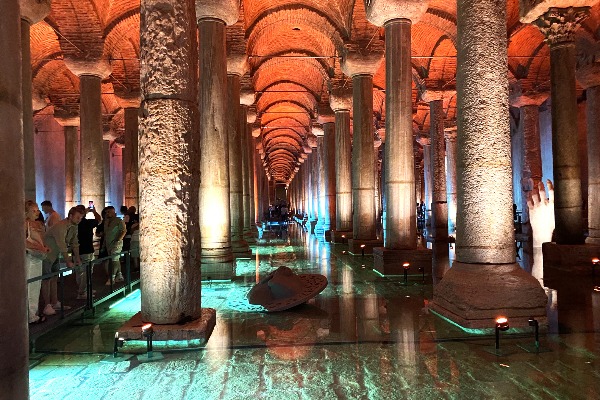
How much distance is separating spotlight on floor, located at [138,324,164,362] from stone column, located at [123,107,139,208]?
1336 cm

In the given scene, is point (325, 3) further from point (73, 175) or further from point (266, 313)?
point (73, 175)

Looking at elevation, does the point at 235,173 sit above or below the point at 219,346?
above

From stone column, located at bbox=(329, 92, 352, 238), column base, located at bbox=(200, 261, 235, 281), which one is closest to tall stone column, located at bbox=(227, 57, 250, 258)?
column base, located at bbox=(200, 261, 235, 281)

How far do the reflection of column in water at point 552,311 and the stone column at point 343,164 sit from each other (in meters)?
9.24

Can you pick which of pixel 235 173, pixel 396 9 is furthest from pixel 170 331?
pixel 235 173

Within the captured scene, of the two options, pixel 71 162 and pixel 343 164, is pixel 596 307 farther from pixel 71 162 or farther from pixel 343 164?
pixel 71 162

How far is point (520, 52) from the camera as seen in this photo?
1673 cm

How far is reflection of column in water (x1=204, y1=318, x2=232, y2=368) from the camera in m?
4.51

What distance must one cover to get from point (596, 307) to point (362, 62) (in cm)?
883

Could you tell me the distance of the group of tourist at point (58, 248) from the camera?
220 inches

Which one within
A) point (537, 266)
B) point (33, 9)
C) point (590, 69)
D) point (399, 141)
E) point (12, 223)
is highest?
point (33, 9)

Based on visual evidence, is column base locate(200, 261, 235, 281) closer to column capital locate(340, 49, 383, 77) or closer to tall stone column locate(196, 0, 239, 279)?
tall stone column locate(196, 0, 239, 279)

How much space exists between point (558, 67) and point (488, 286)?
24.2ft

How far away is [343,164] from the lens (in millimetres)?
16297
